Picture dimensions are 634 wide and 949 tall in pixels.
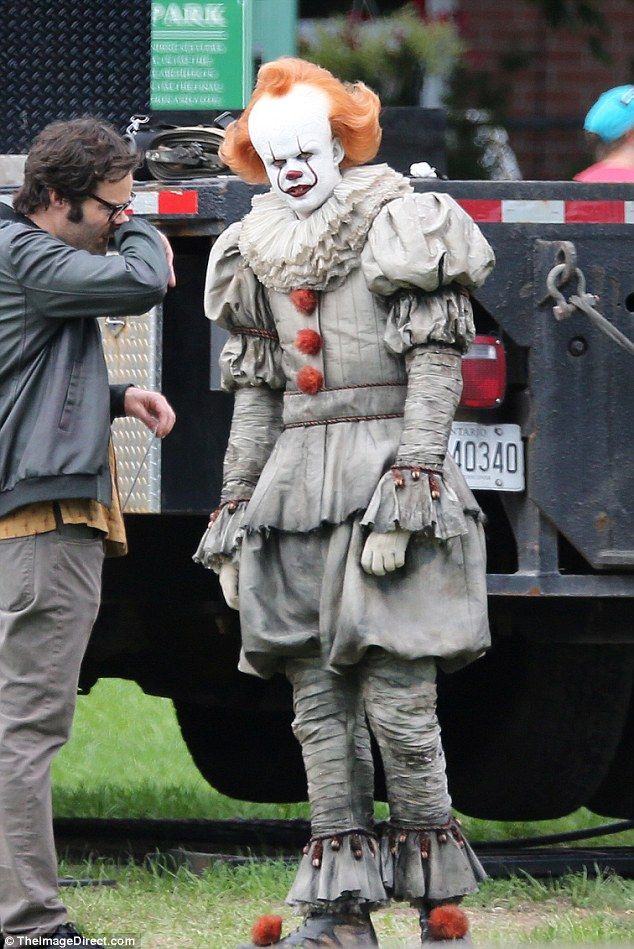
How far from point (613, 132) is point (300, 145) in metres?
1.55

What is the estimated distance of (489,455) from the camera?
4.84 metres

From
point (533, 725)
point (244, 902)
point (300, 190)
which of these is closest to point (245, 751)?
point (533, 725)

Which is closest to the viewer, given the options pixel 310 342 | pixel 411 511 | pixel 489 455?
pixel 411 511

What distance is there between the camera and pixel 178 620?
566 centimetres

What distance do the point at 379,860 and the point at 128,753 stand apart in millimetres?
4001

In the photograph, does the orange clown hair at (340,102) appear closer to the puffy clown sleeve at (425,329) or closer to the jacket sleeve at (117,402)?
the puffy clown sleeve at (425,329)

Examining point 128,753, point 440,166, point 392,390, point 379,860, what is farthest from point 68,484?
point 128,753

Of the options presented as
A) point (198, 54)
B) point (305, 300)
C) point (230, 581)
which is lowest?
point (230, 581)

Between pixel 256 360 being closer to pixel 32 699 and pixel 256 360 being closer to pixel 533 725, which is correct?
pixel 32 699

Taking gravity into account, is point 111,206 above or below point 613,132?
below

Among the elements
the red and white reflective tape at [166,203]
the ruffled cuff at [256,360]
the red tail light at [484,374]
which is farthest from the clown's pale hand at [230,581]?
the red and white reflective tape at [166,203]

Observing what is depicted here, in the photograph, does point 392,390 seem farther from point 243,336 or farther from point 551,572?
point 551,572

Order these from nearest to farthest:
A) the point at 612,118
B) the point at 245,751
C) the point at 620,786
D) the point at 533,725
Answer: the point at 612,118 → the point at 533,725 → the point at 620,786 → the point at 245,751

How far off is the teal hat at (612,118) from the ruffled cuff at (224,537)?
1.75m
